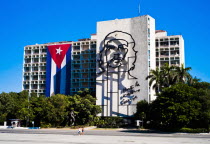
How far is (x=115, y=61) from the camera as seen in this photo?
90.4m

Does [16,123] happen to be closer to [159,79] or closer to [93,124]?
[93,124]

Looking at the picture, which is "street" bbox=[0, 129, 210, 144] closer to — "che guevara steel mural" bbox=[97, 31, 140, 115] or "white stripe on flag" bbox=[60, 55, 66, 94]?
"che guevara steel mural" bbox=[97, 31, 140, 115]

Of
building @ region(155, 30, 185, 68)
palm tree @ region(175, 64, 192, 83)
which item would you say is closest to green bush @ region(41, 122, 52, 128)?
palm tree @ region(175, 64, 192, 83)

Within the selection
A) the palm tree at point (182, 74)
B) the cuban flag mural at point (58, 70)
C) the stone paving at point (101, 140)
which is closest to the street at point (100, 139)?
the stone paving at point (101, 140)

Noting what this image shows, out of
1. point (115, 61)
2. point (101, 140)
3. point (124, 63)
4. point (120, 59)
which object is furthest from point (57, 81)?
point (101, 140)

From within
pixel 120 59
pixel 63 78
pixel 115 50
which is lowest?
pixel 63 78

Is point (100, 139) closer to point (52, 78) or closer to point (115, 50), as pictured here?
point (115, 50)

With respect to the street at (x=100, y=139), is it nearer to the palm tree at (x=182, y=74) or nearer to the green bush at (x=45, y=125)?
the palm tree at (x=182, y=74)

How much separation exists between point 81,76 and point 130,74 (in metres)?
26.9

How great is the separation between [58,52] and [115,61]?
30309 millimetres

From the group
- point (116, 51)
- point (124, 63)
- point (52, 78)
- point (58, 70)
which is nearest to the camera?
point (124, 63)

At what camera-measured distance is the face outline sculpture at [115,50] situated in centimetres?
8962

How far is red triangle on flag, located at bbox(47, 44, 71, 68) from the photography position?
110125 millimetres

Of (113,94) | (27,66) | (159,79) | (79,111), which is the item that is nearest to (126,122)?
(113,94)
